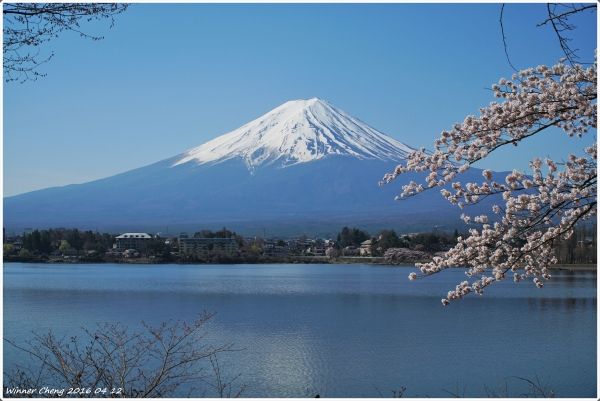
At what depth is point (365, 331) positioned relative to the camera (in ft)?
30.4

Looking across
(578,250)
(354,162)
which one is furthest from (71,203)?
(578,250)

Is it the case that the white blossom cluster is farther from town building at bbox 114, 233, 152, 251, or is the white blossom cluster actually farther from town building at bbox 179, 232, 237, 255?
town building at bbox 114, 233, 152, 251

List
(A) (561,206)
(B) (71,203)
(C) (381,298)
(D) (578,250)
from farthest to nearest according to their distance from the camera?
(B) (71,203) < (D) (578,250) < (C) (381,298) < (A) (561,206)

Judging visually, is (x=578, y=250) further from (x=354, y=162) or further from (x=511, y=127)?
(x=354, y=162)

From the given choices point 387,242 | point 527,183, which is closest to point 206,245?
point 387,242

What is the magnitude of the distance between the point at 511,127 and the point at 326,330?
7.17m

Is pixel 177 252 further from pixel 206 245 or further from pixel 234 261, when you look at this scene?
pixel 234 261

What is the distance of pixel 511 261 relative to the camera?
2.54 metres

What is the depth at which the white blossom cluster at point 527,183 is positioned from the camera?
7.99 feet

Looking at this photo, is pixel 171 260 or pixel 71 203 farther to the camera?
pixel 71 203

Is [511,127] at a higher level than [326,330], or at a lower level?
higher

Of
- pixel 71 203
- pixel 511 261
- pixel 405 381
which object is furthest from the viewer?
pixel 71 203

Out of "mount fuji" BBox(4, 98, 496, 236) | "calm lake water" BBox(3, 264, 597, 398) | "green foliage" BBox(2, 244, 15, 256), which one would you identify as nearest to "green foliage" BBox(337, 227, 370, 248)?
"mount fuji" BBox(4, 98, 496, 236)

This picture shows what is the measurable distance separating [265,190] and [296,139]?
41.1 feet
